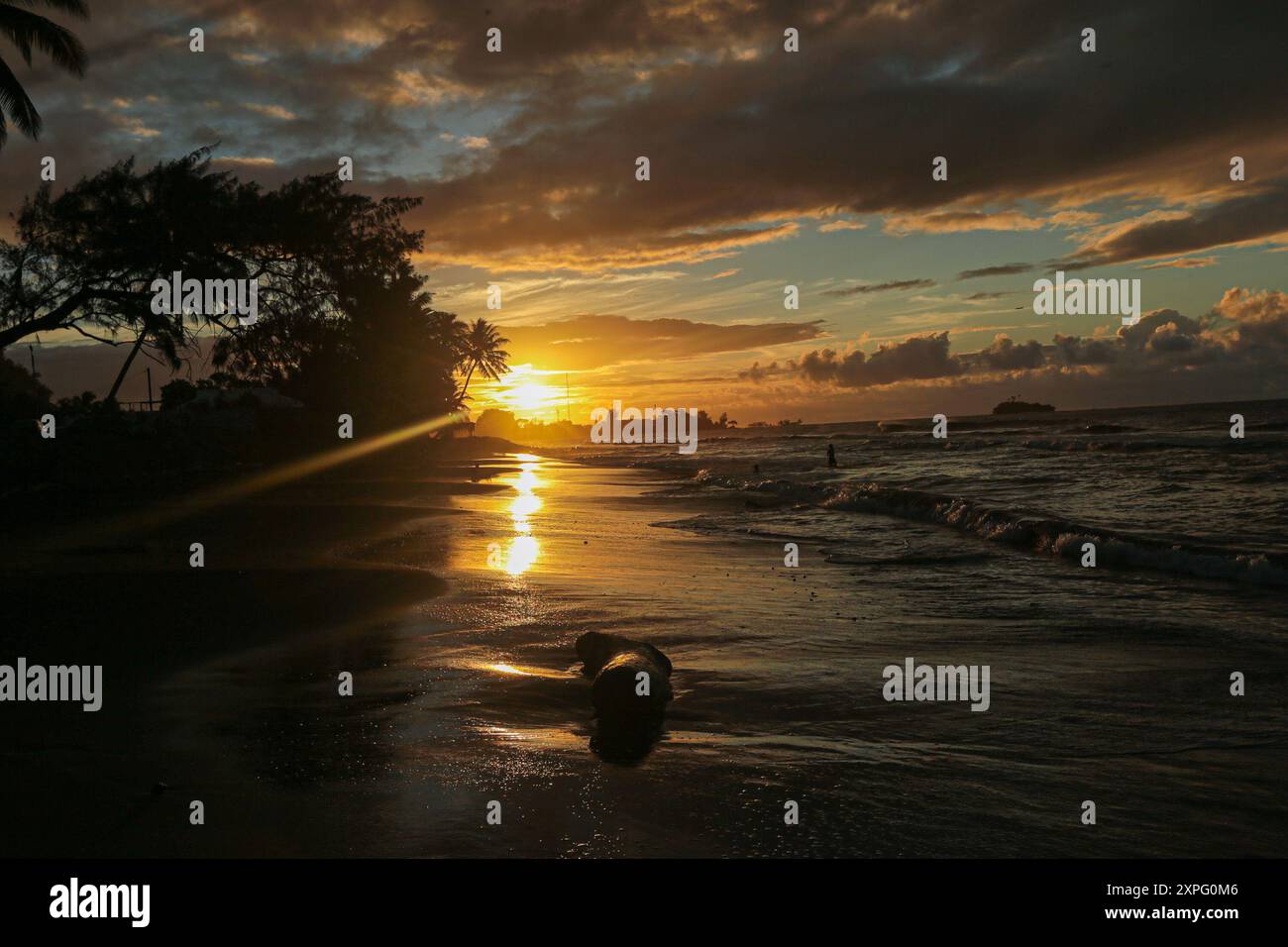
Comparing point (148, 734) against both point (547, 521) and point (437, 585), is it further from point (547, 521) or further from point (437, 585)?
point (547, 521)

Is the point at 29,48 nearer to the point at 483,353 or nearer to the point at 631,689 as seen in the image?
the point at 631,689

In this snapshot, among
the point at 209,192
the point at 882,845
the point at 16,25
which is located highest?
the point at 16,25

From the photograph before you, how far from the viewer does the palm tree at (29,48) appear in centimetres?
2019

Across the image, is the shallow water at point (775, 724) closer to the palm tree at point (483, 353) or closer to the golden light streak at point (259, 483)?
the golden light streak at point (259, 483)

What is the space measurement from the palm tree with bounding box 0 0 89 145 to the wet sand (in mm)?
15910

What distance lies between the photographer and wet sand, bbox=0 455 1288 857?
388 centimetres

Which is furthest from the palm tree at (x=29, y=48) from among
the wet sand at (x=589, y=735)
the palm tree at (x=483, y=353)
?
the palm tree at (x=483, y=353)

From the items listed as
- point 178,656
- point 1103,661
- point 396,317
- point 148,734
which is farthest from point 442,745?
point 396,317

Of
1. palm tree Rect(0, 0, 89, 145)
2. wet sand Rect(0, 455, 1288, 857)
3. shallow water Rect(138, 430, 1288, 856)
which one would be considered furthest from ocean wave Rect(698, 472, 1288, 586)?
palm tree Rect(0, 0, 89, 145)

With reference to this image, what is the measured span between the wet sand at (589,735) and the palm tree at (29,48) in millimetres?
15910

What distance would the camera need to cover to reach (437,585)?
10.6m

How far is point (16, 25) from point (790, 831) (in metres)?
25.0

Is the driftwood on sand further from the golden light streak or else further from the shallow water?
the golden light streak

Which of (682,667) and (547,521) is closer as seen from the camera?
(682,667)
